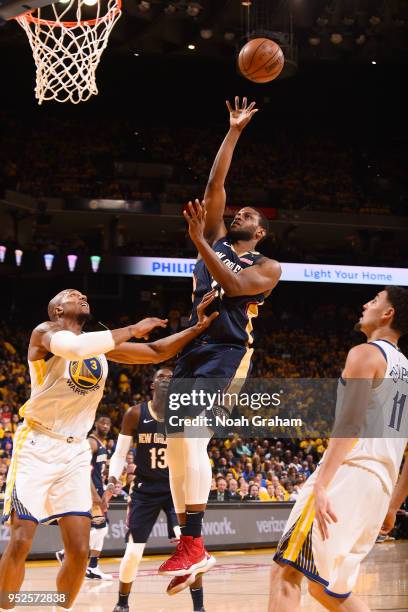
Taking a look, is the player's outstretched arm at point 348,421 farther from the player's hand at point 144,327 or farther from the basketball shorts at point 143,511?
the basketball shorts at point 143,511

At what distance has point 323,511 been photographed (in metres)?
4.14

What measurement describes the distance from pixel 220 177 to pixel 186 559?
2294 millimetres

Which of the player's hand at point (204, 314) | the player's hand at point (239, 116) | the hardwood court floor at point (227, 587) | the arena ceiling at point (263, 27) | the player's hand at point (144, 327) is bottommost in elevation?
the hardwood court floor at point (227, 587)

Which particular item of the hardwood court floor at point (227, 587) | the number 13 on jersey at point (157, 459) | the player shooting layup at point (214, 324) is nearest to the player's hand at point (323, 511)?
the player shooting layup at point (214, 324)

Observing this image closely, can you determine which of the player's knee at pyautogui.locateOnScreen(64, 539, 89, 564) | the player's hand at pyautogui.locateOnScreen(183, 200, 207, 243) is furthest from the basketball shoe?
the player's hand at pyautogui.locateOnScreen(183, 200, 207, 243)

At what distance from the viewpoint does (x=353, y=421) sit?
421 cm

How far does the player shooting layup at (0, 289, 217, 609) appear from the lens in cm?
556

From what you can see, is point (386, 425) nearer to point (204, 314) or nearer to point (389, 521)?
point (389, 521)

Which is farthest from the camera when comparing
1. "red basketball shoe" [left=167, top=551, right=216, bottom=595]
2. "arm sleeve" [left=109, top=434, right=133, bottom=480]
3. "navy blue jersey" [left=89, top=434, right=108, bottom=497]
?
"navy blue jersey" [left=89, top=434, right=108, bottom=497]

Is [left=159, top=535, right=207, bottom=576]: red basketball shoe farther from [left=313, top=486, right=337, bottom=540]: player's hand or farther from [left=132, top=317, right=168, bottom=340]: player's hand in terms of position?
[left=132, top=317, right=168, bottom=340]: player's hand

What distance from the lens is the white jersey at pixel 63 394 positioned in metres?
6.00

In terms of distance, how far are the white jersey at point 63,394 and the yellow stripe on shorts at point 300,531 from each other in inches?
83.8

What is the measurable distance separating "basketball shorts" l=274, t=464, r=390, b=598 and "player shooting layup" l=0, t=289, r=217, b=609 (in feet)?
4.91

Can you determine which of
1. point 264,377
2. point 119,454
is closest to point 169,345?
point 119,454
